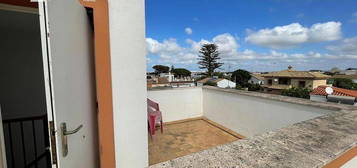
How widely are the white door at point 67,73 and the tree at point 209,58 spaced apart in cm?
2118

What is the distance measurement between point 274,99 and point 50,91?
8.88ft

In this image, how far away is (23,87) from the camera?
2137 mm

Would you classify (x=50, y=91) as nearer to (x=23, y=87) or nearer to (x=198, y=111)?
(x=23, y=87)

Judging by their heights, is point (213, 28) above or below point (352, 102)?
above

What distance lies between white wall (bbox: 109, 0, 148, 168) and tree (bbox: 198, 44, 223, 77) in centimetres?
2067

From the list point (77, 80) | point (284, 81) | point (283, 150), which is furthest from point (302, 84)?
point (77, 80)

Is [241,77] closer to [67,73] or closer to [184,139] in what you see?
[184,139]

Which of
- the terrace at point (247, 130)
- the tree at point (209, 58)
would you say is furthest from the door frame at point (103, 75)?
the tree at point (209, 58)

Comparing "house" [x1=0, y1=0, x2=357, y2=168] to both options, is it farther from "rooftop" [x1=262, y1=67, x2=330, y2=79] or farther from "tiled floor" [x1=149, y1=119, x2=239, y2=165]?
"rooftop" [x1=262, y1=67, x2=330, y2=79]

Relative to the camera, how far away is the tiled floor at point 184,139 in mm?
2439

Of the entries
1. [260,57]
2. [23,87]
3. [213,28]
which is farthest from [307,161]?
[260,57]

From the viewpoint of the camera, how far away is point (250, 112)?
2.77 m

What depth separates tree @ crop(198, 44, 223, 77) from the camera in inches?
837

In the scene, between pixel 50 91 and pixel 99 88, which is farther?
pixel 99 88
